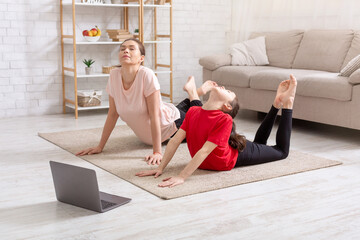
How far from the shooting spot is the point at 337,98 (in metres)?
3.79

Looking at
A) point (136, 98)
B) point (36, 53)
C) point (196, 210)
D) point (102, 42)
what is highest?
point (102, 42)

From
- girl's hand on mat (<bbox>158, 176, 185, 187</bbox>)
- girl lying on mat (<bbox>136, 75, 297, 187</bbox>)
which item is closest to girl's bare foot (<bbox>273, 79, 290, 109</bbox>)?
girl lying on mat (<bbox>136, 75, 297, 187</bbox>)

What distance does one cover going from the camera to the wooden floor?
6.56ft

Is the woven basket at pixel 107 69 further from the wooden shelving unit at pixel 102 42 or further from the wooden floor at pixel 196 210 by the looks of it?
the wooden floor at pixel 196 210

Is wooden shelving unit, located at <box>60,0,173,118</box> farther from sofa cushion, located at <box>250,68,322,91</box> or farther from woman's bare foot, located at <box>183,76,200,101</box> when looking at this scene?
woman's bare foot, located at <box>183,76,200,101</box>

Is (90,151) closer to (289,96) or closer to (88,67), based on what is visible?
(289,96)

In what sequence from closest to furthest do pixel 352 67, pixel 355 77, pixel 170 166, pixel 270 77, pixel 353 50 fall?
pixel 170 166 → pixel 355 77 → pixel 352 67 → pixel 270 77 → pixel 353 50

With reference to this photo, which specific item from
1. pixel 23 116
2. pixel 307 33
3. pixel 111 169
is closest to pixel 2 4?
pixel 23 116

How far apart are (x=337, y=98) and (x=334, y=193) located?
4.78ft

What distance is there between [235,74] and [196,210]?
2.75 metres

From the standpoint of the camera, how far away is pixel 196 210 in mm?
2256

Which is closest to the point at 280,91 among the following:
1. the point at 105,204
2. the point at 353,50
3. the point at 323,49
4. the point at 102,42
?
the point at 105,204

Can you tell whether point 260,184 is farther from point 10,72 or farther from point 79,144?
point 10,72

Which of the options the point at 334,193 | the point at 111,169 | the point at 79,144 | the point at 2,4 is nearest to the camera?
the point at 334,193
